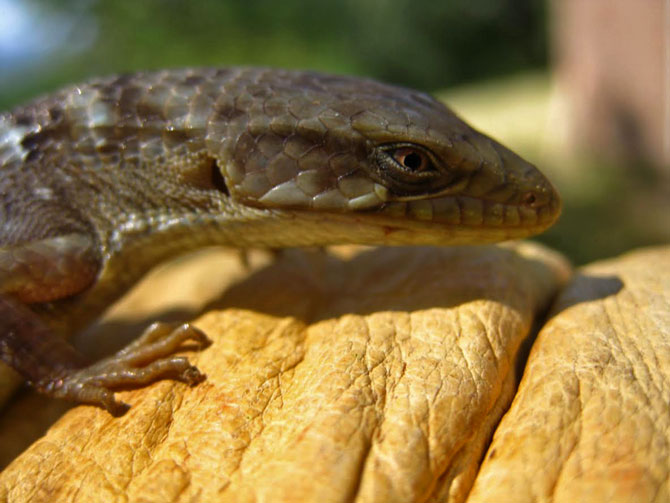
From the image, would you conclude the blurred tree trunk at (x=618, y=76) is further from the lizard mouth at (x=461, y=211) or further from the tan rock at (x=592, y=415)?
the tan rock at (x=592, y=415)

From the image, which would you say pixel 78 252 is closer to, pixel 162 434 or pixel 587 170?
pixel 162 434

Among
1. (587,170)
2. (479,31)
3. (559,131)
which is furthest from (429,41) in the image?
(587,170)

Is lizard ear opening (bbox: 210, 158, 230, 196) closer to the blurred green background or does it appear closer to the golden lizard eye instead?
the golden lizard eye

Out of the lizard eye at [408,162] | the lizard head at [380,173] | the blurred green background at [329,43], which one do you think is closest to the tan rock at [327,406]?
the lizard head at [380,173]

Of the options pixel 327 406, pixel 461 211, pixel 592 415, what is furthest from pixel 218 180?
pixel 592 415

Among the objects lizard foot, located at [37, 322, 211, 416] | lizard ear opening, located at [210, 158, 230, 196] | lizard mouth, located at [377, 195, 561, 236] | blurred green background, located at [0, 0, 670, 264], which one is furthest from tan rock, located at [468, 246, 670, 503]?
blurred green background, located at [0, 0, 670, 264]
